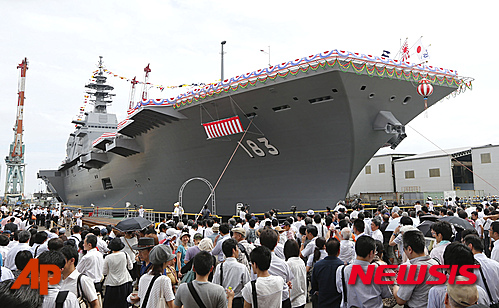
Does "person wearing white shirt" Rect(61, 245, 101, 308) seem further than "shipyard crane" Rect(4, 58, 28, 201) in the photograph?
No

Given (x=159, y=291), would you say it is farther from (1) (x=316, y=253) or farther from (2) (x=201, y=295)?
(1) (x=316, y=253)

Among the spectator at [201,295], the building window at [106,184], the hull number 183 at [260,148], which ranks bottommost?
the spectator at [201,295]

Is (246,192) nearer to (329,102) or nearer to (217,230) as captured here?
(329,102)

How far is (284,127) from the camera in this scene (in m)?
13.3

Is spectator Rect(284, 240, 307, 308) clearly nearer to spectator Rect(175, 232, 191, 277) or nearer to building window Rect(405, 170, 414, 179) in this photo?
spectator Rect(175, 232, 191, 277)

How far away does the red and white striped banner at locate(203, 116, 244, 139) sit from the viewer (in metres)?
13.3

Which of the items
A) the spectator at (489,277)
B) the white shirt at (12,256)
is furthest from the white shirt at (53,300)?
the white shirt at (12,256)

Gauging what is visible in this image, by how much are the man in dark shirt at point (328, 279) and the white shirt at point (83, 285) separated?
6.56 ft

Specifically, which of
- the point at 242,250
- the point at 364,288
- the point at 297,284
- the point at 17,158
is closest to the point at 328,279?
the point at 297,284

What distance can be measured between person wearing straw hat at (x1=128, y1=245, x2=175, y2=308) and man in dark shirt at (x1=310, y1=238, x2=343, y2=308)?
1399 millimetres

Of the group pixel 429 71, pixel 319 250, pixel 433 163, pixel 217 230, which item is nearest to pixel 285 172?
pixel 429 71

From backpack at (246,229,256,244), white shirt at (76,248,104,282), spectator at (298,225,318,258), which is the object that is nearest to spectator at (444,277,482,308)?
spectator at (298,225,318,258)

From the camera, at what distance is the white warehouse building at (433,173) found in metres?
26.0

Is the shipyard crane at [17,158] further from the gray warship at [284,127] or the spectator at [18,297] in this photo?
the spectator at [18,297]
